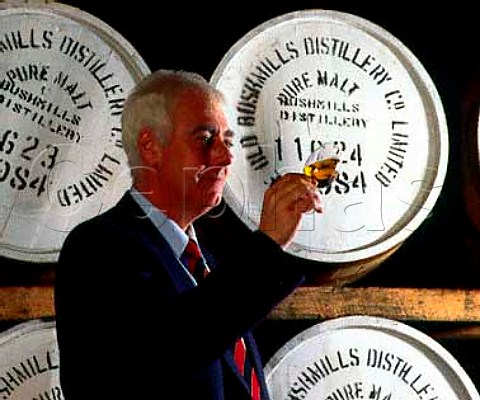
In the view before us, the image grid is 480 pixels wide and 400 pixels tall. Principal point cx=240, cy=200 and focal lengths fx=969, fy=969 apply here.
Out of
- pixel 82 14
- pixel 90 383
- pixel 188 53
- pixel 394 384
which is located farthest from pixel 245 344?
pixel 188 53

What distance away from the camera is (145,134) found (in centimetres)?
144

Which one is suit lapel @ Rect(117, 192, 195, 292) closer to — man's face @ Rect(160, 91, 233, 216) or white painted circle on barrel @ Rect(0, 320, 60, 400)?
man's face @ Rect(160, 91, 233, 216)

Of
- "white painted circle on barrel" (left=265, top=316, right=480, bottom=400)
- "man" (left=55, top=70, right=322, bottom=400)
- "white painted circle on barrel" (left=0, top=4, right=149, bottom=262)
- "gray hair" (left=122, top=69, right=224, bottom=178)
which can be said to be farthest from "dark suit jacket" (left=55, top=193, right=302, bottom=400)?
"white painted circle on barrel" (left=265, top=316, right=480, bottom=400)

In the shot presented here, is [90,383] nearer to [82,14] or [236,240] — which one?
[236,240]

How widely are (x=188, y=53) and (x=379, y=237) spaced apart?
2.08 feet

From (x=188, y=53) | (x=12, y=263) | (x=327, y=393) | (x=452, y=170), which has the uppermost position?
(x=188, y=53)

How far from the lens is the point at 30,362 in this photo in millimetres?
1627

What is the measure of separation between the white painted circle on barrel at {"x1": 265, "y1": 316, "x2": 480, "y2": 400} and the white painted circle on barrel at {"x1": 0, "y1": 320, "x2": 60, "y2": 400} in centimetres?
38

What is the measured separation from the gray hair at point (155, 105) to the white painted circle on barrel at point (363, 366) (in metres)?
0.50

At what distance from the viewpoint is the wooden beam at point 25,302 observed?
1.63 m

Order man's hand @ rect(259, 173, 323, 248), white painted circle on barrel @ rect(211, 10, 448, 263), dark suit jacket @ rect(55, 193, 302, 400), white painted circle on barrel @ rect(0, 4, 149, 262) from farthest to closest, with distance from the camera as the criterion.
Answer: white painted circle on barrel @ rect(211, 10, 448, 263) < white painted circle on barrel @ rect(0, 4, 149, 262) < man's hand @ rect(259, 173, 323, 248) < dark suit jacket @ rect(55, 193, 302, 400)

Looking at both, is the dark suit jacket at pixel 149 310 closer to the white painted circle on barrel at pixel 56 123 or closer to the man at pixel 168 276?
the man at pixel 168 276

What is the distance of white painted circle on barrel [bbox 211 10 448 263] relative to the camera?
1722 millimetres

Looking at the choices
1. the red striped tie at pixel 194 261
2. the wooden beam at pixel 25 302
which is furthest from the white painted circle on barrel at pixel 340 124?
the wooden beam at pixel 25 302
